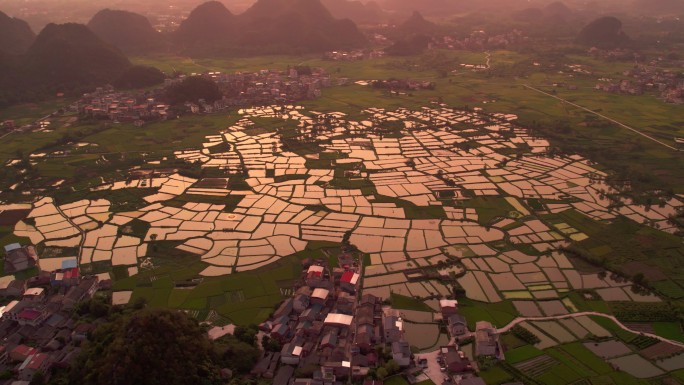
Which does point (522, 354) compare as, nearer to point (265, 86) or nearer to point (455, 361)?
point (455, 361)

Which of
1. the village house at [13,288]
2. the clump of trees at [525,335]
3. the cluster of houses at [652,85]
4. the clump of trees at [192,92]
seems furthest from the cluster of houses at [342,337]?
the cluster of houses at [652,85]

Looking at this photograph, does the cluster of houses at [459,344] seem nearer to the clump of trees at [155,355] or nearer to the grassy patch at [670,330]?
the grassy patch at [670,330]

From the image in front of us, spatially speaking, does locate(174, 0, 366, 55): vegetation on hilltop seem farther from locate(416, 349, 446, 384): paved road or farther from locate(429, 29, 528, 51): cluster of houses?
locate(416, 349, 446, 384): paved road

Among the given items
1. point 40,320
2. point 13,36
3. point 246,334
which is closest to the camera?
point 246,334

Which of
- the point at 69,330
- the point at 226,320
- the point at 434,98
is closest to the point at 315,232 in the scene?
the point at 226,320

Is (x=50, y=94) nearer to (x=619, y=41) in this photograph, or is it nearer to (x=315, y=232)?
(x=315, y=232)

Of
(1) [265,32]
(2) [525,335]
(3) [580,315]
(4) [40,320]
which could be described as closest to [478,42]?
(1) [265,32]

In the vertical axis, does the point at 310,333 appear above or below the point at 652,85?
below

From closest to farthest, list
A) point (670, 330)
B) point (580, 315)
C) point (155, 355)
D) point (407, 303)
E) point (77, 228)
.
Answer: point (155, 355) → point (670, 330) → point (580, 315) → point (407, 303) → point (77, 228)
